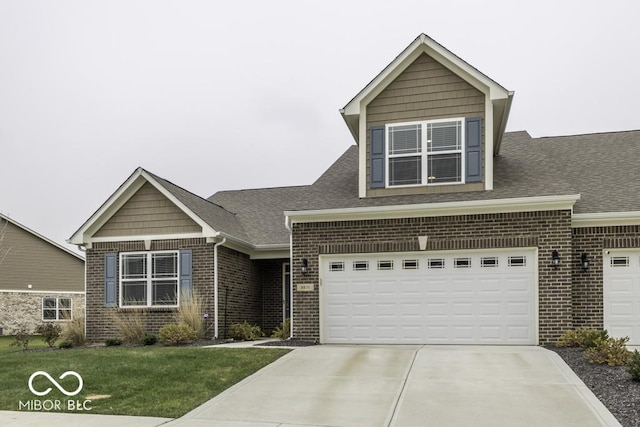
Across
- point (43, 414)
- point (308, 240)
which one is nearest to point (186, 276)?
point (308, 240)

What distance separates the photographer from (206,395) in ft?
29.6

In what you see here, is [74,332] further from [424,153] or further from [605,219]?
[605,219]

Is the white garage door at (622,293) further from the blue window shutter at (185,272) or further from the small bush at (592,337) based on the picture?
the blue window shutter at (185,272)

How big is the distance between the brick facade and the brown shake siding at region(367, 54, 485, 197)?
5.04 metres

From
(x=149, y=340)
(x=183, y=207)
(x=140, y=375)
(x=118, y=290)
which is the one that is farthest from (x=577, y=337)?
(x=118, y=290)

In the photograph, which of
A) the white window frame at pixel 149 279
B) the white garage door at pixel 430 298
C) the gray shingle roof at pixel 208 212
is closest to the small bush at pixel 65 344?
the white window frame at pixel 149 279

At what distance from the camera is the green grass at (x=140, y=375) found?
8598mm

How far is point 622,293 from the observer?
544 inches

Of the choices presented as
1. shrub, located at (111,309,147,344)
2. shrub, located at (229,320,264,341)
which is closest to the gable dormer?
shrub, located at (229,320,264,341)

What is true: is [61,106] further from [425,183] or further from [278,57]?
[425,183]

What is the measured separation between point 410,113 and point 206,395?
366 inches

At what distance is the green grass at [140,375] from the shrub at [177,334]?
5.90 ft

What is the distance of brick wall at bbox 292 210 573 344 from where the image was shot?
13164 mm

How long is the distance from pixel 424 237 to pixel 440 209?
31.6 inches
